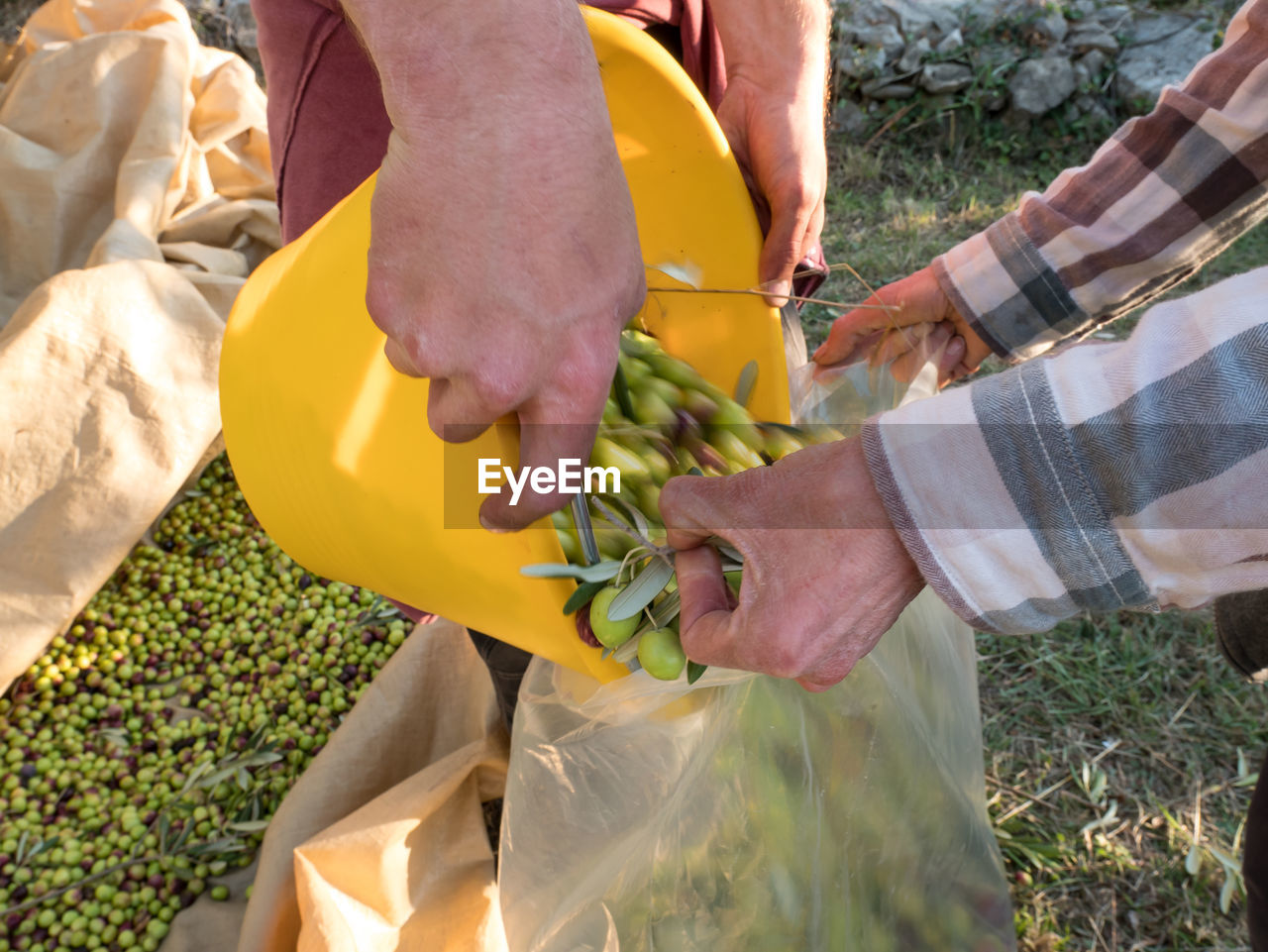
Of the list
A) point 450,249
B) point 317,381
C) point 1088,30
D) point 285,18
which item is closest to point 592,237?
point 450,249

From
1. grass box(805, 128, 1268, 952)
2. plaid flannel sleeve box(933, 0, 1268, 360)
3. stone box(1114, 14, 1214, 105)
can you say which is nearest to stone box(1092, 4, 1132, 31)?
stone box(1114, 14, 1214, 105)

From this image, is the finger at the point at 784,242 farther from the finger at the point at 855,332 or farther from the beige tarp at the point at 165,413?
the beige tarp at the point at 165,413

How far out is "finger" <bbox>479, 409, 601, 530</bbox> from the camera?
82cm

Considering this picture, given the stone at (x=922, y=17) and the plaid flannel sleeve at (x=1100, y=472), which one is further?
the stone at (x=922, y=17)

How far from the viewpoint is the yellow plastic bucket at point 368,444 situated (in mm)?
966

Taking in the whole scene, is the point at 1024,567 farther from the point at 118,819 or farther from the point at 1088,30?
the point at 1088,30

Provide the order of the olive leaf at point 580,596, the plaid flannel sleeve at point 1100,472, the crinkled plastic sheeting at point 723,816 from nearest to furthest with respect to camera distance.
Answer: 1. the plaid flannel sleeve at point 1100,472
2. the olive leaf at point 580,596
3. the crinkled plastic sheeting at point 723,816

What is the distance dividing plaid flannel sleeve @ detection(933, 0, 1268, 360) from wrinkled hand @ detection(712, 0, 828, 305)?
356 millimetres

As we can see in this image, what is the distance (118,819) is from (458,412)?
1755 millimetres

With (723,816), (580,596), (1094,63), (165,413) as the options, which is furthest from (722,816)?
(1094,63)

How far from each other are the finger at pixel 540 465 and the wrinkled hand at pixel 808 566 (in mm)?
177

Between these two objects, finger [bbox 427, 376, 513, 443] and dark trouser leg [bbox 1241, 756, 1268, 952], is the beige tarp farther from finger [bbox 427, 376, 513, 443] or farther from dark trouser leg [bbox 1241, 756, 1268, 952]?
dark trouser leg [bbox 1241, 756, 1268, 952]

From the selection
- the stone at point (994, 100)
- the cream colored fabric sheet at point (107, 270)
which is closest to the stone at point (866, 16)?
the stone at point (994, 100)

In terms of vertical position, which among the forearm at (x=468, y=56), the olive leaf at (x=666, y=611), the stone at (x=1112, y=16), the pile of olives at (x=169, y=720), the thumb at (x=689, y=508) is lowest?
the pile of olives at (x=169, y=720)
